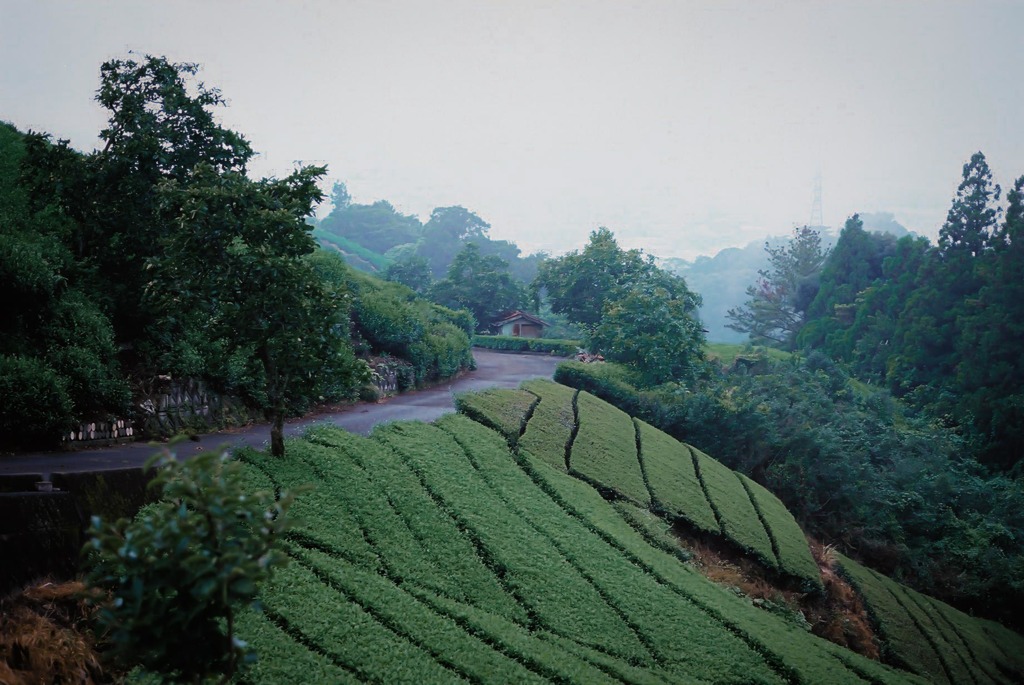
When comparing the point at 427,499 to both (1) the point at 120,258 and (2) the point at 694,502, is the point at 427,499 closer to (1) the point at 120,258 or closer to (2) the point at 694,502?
(2) the point at 694,502

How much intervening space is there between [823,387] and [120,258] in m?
19.6

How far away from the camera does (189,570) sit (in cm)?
270

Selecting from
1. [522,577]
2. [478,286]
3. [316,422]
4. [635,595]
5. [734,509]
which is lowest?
[734,509]

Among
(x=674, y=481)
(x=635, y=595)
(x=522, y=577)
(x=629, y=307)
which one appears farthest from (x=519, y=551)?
(x=629, y=307)

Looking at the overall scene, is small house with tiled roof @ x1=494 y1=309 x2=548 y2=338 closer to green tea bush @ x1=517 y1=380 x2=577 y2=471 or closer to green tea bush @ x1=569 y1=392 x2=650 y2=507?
green tea bush @ x1=517 y1=380 x2=577 y2=471

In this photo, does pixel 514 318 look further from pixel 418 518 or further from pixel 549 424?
pixel 418 518

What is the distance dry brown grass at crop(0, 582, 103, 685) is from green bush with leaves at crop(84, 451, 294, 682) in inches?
65.1

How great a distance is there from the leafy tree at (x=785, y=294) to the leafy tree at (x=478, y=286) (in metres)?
17.4

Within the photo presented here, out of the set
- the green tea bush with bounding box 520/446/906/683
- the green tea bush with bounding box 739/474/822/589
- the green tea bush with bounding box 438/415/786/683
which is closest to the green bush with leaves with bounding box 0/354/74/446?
the green tea bush with bounding box 438/415/786/683

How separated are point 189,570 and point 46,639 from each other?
2.74m

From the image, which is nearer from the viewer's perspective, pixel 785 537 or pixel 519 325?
pixel 785 537

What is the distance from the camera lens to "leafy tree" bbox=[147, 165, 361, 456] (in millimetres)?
6887

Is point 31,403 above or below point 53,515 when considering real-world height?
above

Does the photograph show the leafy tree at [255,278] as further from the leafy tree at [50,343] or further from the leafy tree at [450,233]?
the leafy tree at [450,233]
